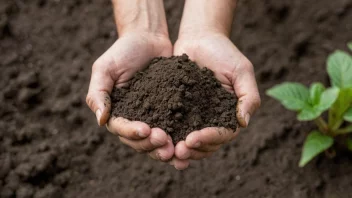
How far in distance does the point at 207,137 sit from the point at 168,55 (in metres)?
0.65

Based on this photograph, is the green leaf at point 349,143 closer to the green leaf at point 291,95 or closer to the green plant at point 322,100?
the green plant at point 322,100

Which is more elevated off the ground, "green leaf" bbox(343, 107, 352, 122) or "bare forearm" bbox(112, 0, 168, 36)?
"bare forearm" bbox(112, 0, 168, 36)

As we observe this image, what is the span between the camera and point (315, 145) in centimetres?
218

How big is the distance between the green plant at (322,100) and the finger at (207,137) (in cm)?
60

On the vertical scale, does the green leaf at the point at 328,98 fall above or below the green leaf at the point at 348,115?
above

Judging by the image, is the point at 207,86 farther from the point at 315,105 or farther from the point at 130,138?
the point at 315,105

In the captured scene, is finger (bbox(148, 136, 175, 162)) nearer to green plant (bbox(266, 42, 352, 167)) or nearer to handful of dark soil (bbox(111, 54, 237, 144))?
handful of dark soil (bbox(111, 54, 237, 144))

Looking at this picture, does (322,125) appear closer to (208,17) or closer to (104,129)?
(208,17)

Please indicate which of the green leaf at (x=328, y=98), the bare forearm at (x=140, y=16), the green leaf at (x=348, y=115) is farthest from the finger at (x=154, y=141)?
the green leaf at (x=348, y=115)

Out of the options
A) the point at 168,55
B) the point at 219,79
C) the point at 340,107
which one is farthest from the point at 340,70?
the point at 168,55

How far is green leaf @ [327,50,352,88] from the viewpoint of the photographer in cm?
221

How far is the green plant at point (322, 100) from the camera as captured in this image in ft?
6.95

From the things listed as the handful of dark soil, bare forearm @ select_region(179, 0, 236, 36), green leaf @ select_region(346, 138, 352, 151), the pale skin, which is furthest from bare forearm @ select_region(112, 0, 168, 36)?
green leaf @ select_region(346, 138, 352, 151)

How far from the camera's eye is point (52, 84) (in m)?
2.69
